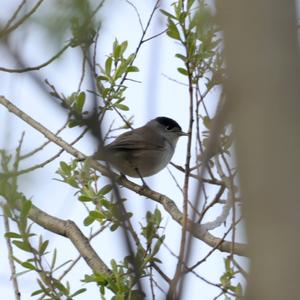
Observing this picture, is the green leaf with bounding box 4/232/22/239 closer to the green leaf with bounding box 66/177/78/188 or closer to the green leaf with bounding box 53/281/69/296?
the green leaf with bounding box 53/281/69/296

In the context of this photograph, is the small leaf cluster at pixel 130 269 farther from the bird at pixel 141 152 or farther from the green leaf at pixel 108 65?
the bird at pixel 141 152

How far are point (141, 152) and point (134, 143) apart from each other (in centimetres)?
15

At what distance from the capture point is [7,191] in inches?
124

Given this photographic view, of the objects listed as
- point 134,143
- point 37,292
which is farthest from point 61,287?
point 134,143

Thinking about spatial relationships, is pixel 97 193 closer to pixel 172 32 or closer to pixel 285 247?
pixel 172 32

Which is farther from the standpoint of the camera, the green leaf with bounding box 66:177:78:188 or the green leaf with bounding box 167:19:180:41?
the green leaf with bounding box 66:177:78:188

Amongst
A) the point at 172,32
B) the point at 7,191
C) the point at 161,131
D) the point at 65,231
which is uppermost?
the point at 161,131

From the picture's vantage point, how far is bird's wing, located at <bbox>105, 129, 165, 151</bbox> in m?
7.26

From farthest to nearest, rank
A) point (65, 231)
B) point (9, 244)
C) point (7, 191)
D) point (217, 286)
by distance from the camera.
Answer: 1. point (65, 231)
2. point (9, 244)
3. point (217, 286)
4. point (7, 191)

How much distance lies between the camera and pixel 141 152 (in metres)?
7.57

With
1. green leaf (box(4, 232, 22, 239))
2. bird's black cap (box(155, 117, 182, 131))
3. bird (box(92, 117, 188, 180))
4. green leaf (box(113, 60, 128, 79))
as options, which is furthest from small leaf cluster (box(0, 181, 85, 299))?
bird's black cap (box(155, 117, 182, 131))

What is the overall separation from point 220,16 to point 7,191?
2.36m

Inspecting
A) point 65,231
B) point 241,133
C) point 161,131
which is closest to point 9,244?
point 65,231

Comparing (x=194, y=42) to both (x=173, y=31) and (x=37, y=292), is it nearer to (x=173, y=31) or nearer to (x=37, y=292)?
(x=173, y=31)
